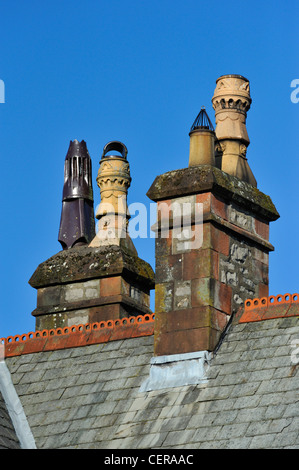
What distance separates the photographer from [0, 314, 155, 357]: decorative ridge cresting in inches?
739

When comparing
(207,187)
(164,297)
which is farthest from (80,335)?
(207,187)

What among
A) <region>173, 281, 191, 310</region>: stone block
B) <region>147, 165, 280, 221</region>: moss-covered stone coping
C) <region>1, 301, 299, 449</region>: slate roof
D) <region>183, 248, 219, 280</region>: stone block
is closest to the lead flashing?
<region>1, 301, 299, 449</region>: slate roof

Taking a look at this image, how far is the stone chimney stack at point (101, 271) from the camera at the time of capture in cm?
2098

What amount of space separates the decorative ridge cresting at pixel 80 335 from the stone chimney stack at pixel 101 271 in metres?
1.24

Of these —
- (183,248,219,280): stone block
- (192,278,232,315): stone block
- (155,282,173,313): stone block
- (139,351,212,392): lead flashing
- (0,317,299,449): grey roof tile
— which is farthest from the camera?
(155,282,173,313): stone block

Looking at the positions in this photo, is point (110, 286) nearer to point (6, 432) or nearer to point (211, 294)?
point (211, 294)

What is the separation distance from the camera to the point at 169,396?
57.2 ft

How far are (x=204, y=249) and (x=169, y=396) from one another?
1915mm

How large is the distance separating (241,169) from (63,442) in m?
4.52

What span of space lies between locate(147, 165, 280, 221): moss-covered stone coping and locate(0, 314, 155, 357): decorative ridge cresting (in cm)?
164

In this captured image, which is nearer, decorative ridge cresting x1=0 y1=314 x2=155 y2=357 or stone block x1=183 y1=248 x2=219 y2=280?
stone block x1=183 y1=248 x2=219 y2=280

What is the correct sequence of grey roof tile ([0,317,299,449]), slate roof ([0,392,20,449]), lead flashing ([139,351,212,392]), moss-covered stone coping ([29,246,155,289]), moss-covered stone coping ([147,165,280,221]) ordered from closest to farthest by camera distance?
grey roof tile ([0,317,299,449]) < lead flashing ([139,351,212,392]) < slate roof ([0,392,20,449]) < moss-covered stone coping ([147,165,280,221]) < moss-covered stone coping ([29,246,155,289])

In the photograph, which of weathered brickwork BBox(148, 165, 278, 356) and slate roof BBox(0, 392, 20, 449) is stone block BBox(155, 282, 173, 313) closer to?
weathered brickwork BBox(148, 165, 278, 356)

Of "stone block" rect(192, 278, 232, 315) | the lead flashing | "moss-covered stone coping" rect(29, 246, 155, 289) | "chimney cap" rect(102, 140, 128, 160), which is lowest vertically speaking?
the lead flashing
